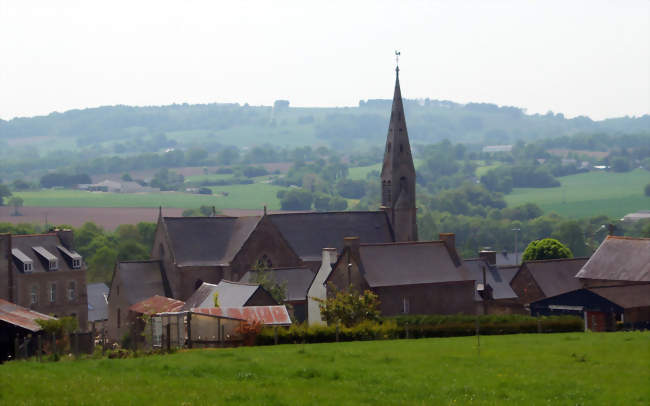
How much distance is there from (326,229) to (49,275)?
22.5 m

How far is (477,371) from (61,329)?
60.4ft

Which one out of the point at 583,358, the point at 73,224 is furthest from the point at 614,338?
the point at 73,224

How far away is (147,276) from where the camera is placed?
80.6 meters

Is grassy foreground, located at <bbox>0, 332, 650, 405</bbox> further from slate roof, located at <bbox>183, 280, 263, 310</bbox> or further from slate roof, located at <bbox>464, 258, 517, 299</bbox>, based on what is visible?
slate roof, located at <bbox>464, 258, 517, 299</bbox>

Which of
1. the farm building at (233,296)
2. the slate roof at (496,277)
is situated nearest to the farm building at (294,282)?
the farm building at (233,296)

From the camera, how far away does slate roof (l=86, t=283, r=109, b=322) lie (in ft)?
322

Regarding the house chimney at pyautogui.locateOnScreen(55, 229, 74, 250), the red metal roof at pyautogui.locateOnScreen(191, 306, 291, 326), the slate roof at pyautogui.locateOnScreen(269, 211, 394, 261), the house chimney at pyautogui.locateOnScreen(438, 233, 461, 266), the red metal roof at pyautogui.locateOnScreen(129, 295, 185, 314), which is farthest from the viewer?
the slate roof at pyautogui.locateOnScreen(269, 211, 394, 261)

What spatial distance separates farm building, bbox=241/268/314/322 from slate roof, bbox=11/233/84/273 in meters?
14.2

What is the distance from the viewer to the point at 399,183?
87.6 meters

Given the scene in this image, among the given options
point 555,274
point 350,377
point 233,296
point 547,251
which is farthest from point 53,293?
point 350,377

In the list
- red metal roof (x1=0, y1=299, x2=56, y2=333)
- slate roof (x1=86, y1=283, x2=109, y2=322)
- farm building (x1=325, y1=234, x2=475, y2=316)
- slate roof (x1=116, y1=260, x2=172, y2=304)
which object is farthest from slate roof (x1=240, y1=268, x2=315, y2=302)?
red metal roof (x1=0, y1=299, x2=56, y2=333)

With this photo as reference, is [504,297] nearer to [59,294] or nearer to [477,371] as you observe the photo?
[59,294]

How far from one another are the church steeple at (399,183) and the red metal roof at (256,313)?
36.8 metres

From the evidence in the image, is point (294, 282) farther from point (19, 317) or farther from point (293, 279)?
point (19, 317)
